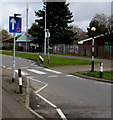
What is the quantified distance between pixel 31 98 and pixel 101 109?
2.65 metres

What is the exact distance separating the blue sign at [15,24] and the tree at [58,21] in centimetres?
4053

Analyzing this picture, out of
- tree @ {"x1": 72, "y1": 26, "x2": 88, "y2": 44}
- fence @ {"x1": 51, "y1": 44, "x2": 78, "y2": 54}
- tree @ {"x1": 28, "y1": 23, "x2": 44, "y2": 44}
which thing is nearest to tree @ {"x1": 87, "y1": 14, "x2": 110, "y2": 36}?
fence @ {"x1": 51, "y1": 44, "x2": 78, "y2": 54}

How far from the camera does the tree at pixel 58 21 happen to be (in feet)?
175

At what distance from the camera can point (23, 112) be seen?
22.0ft

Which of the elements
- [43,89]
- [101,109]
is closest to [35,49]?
[43,89]

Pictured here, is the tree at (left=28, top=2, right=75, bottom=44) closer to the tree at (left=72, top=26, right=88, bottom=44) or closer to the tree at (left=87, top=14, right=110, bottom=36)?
the tree at (left=87, top=14, right=110, bottom=36)

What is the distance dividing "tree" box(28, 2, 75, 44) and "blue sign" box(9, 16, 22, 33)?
4053cm

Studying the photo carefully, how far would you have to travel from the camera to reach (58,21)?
53188 millimetres

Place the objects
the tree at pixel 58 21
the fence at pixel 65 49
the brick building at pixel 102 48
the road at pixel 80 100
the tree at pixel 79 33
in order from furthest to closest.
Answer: the tree at pixel 79 33
the tree at pixel 58 21
the fence at pixel 65 49
the brick building at pixel 102 48
the road at pixel 80 100

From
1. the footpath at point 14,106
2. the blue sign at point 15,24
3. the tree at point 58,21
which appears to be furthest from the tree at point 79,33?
the footpath at point 14,106

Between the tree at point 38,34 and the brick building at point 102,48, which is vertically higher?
the tree at point 38,34

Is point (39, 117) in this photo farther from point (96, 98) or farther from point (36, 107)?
point (96, 98)

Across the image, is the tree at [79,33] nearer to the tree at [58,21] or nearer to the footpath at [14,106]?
the tree at [58,21]

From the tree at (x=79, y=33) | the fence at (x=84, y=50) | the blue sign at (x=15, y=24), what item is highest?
the tree at (x=79, y=33)
